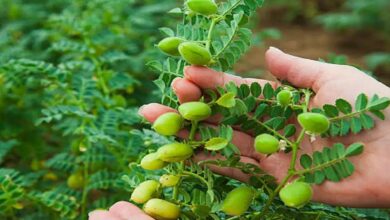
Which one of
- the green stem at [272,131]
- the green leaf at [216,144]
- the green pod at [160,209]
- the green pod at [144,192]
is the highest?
the green stem at [272,131]

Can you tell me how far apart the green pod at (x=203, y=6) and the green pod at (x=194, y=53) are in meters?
0.08

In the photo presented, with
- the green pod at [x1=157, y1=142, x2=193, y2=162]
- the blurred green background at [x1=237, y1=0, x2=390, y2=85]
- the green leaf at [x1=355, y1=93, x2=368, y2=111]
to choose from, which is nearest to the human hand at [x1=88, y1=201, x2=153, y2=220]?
the green pod at [x1=157, y1=142, x2=193, y2=162]

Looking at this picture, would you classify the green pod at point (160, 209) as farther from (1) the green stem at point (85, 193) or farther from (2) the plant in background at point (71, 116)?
(1) the green stem at point (85, 193)

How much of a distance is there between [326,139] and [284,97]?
0.50 feet

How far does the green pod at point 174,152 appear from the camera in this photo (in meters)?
1.29

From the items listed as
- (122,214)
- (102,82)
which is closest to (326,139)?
(122,214)

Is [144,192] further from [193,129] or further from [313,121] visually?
[313,121]

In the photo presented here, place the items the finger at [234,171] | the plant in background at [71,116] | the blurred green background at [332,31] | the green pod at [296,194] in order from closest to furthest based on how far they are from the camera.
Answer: the green pod at [296,194], the finger at [234,171], the plant in background at [71,116], the blurred green background at [332,31]

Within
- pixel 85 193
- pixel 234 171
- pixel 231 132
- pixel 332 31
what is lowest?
pixel 85 193

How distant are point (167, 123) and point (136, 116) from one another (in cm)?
67

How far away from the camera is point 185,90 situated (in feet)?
4.43

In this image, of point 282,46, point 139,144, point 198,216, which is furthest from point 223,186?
point 282,46

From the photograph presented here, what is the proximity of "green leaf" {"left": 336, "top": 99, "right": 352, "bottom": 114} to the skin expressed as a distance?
0.08 meters

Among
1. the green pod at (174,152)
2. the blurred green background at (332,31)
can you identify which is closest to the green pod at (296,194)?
the green pod at (174,152)
